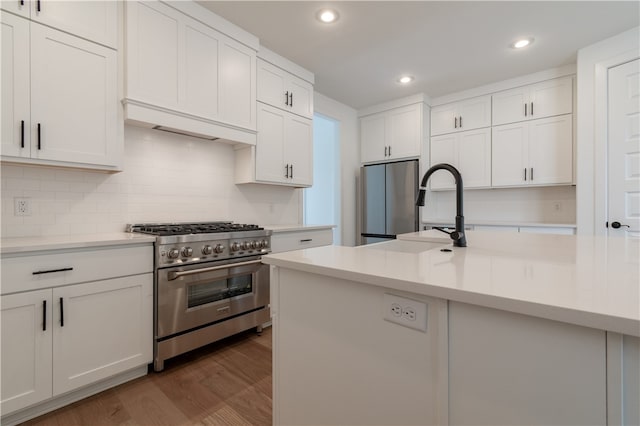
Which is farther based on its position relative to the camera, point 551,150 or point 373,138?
point 373,138

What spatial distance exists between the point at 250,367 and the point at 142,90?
6.87 ft

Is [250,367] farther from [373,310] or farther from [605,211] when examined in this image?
[605,211]

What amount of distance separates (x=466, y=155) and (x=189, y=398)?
13.3 ft

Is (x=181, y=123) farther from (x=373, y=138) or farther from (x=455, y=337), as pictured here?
(x=373, y=138)

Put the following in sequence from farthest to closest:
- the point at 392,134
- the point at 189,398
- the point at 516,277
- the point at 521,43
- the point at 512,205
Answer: the point at 392,134, the point at 512,205, the point at 521,43, the point at 189,398, the point at 516,277

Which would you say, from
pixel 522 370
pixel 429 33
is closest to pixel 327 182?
pixel 429 33

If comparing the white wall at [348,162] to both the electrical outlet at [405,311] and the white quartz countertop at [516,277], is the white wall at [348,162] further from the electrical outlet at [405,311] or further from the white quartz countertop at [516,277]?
the electrical outlet at [405,311]

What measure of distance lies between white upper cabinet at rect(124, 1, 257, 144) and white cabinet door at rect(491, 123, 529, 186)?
10.1 ft

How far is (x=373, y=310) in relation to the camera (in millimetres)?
886

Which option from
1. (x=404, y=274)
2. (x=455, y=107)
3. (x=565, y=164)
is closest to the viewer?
(x=404, y=274)

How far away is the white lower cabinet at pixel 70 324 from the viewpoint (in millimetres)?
1436

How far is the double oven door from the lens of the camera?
1.96 meters

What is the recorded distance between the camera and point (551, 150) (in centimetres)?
341

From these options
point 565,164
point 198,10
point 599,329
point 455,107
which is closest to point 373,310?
point 599,329
